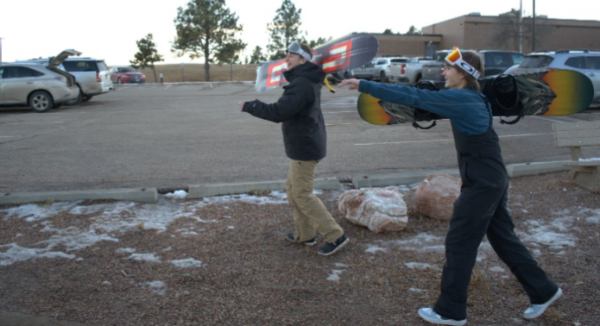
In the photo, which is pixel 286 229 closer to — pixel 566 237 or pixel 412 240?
pixel 412 240

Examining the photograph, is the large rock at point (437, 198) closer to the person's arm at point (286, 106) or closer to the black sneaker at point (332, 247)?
the black sneaker at point (332, 247)

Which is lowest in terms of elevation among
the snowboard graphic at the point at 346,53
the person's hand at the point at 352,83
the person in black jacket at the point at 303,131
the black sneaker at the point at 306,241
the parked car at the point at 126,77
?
the black sneaker at the point at 306,241

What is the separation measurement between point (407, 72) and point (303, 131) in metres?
22.9

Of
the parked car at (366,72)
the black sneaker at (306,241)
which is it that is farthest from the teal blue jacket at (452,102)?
the parked car at (366,72)

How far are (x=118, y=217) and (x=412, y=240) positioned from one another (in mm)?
2913

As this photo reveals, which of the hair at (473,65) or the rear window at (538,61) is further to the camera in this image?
the rear window at (538,61)

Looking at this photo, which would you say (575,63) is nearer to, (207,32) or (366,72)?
(366,72)

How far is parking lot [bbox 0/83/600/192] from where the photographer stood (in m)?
7.46

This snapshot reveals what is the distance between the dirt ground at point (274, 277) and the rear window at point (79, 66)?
1562 centimetres

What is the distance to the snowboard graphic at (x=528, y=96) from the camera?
3965 mm

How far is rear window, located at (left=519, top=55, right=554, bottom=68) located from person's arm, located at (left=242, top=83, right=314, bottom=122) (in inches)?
534

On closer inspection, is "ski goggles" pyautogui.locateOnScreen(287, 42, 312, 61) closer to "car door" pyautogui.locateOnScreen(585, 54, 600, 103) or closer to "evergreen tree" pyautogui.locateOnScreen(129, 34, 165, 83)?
"car door" pyautogui.locateOnScreen(585, 54, 600, 103)

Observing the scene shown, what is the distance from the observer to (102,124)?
13.5 metres

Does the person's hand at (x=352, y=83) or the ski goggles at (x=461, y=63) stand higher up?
the ski goggles at (x=461, y=63)
